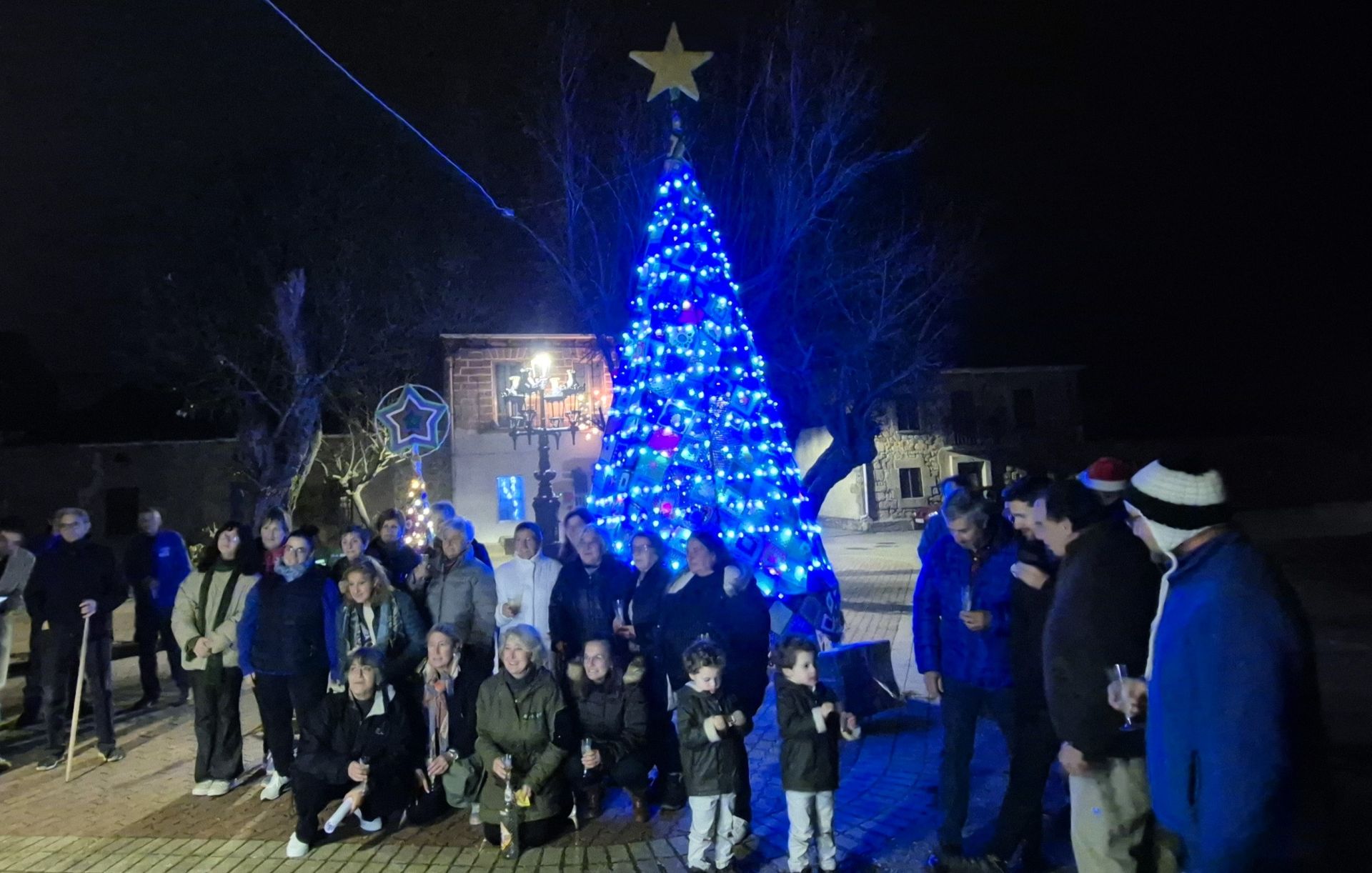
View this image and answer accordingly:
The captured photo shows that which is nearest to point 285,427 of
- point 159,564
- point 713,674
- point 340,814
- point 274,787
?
point 159,564

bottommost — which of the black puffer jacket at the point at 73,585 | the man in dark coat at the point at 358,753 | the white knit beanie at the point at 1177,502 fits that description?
the man in dark coat at the point at 358,753

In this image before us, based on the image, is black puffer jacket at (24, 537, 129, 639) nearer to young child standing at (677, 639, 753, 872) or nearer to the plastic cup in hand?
young child standing at (677, 639, 753, 872)

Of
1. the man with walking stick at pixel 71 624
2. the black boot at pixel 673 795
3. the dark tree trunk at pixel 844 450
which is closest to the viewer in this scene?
the black boot at pixel 673 795

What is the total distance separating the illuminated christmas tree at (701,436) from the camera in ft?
21.2

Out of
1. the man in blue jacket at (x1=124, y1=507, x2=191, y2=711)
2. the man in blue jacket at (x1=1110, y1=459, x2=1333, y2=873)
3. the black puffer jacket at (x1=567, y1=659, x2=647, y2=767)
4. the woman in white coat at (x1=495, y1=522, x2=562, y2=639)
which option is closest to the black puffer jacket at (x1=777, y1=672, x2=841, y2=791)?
the black puffer jacket at (x1=567, y1=659, x2=647, y2=767)

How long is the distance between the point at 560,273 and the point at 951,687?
398 inches

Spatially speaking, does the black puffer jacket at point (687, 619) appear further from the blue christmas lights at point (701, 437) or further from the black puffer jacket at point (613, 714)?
the blue christmas lights at point (701, 437)

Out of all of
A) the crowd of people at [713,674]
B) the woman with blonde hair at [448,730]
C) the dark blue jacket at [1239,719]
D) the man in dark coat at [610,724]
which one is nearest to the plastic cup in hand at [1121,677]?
the crowd of people at [713,674]

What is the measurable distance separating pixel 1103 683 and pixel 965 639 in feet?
3.68

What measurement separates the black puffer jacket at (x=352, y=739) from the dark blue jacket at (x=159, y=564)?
4.08m

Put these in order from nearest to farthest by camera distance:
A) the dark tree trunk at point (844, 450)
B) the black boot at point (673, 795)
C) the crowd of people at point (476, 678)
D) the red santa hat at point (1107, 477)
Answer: the red santa hat at point (1107, 477) → the crowd of people at point (476, 678) → the black boot at point (673, 795) → the dark tree trunk at point (844, 450)

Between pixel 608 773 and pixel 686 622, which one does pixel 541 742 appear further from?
pixel 686 622

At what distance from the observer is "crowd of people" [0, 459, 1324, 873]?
201 centimetres

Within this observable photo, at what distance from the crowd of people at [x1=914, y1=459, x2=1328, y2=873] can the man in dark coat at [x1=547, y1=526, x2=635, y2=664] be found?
1970mm
